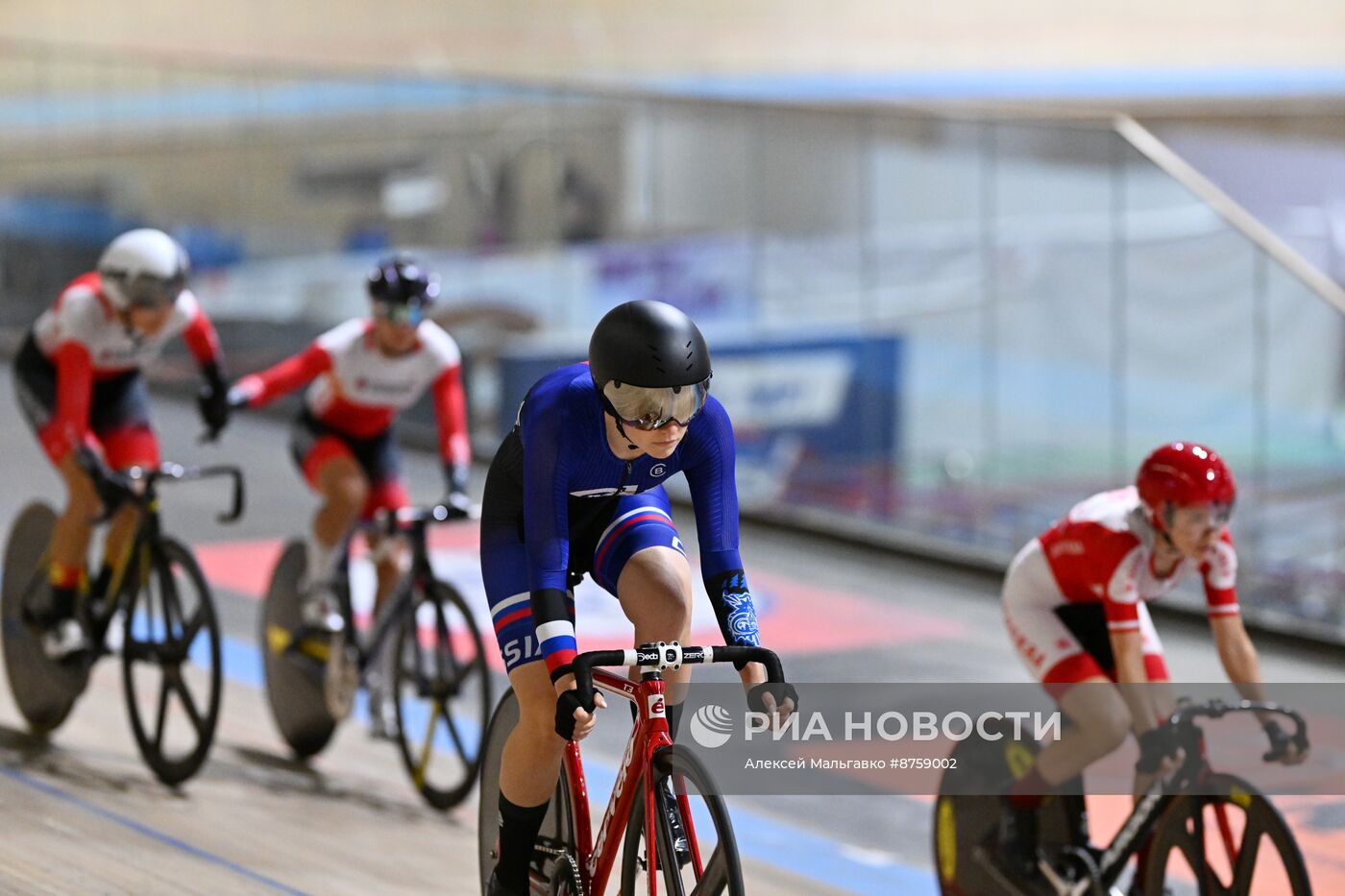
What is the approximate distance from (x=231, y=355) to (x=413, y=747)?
24.0 ft

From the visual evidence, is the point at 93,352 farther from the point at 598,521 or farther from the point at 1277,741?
the point at 1277,741

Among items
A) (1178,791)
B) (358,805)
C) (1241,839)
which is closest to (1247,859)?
(1241,839)

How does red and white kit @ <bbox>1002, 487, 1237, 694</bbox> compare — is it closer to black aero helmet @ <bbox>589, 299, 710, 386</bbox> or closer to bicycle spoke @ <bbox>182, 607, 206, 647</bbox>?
black aero helmet @ <bbox>589, 299, 710, 386</bbox>

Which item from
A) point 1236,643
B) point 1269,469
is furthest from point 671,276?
point 1236,643

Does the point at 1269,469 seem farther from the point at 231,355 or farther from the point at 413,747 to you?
the point at 231,355

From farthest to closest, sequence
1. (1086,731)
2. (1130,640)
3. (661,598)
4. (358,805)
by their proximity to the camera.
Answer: (358,805)
(1086,731)
(1130,640)
(661,598)

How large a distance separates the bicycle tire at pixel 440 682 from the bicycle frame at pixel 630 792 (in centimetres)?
184

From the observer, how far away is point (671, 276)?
10.5 meters

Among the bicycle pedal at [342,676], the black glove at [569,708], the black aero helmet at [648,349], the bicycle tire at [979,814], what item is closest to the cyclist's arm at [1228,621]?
the bicycle tire at [979,814]

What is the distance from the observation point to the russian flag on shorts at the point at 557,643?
9.75 ft

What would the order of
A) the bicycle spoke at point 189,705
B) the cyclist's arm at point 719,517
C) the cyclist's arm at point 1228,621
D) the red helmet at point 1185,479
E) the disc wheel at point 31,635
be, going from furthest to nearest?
the disc wheel at point 31,635 < the bicycle spoke at point 189,705 < the cyclist's arm at point 1228,621 < the red helmet at point 1185,479 < the cyclist's arm at point 719,517

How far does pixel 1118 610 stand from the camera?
392 centimetres

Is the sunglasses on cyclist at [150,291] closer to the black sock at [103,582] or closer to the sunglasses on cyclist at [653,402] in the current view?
the black sock at [103,582]

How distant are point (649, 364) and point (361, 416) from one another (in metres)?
2.82
